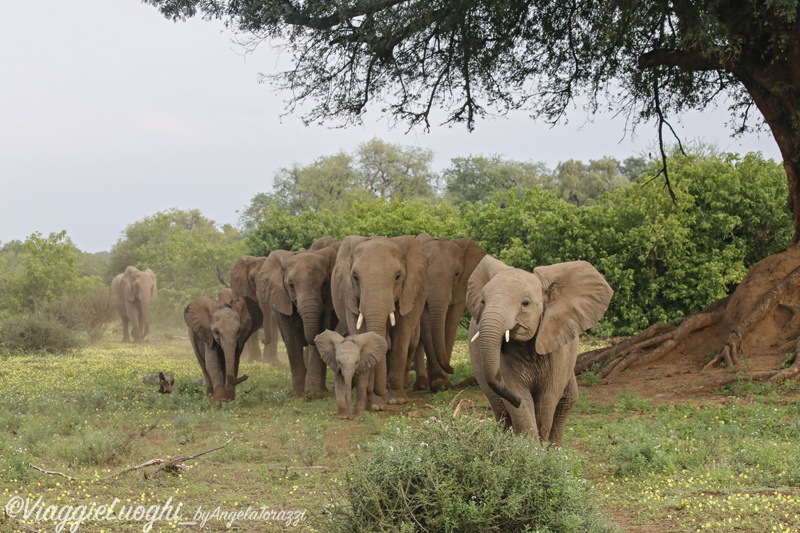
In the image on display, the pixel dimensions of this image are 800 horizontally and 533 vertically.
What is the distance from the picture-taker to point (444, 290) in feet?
50.1

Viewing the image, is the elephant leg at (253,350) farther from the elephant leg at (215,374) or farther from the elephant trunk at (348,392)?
the elephant trunk at (348,392)

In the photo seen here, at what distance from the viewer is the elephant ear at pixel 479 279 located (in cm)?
749

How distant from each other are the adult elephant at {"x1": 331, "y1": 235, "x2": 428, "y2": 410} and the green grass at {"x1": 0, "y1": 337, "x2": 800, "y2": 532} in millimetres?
678

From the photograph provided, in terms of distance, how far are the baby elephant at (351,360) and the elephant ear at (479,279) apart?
4.11m

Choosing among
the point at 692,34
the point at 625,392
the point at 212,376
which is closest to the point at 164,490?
the point at 212,376

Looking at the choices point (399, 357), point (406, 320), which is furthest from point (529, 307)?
point (399, 357)

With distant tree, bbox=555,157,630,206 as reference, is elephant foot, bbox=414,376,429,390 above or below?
below

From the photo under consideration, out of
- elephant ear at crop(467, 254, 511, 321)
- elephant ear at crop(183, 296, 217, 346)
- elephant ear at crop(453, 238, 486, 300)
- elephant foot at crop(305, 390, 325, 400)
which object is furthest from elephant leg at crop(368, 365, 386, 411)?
elephant ear at crop(467, 254, 511, 321)

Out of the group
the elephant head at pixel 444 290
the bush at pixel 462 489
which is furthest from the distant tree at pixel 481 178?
the bush at pixel 462 489

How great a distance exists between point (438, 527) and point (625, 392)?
8.87m

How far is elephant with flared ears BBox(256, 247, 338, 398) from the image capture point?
1454cm

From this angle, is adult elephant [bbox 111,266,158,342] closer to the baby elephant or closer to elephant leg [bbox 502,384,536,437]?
the baby elephant

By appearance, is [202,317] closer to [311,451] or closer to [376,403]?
[376,403]

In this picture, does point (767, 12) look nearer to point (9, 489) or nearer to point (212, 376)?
point (212, 376)
